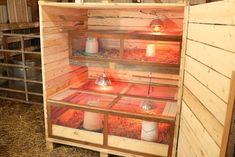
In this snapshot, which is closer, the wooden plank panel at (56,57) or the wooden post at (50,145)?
the wooden plank panel at (56,57)

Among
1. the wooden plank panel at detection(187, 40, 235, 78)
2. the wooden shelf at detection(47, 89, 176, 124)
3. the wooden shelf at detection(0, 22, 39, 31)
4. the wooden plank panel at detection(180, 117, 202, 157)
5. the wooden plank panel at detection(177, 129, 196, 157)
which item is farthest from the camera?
the wooden shelf at detection(0, 22, 39, 31)

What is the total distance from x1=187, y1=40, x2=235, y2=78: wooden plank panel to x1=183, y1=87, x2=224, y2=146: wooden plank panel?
256 mm

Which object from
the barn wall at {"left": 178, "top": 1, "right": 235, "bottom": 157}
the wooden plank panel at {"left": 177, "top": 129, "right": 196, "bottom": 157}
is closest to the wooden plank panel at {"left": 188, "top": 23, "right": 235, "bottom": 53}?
the barn wall at {"left": 178, "top": 1, "right": 235, "bottom": 157}

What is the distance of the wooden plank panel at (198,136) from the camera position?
48.5 inches

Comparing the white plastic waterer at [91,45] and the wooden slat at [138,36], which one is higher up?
the wooden slat at [138,36]

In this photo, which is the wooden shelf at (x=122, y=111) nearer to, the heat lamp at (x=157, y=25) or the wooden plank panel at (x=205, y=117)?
the wooden plank panel at (x=205, y=117)

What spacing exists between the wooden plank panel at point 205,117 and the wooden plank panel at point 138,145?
63 cm

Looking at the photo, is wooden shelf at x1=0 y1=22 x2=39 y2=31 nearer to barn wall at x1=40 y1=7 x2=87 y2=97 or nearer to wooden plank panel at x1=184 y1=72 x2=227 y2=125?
barn wall at x1=40 y1=7 x2=87 y2=97

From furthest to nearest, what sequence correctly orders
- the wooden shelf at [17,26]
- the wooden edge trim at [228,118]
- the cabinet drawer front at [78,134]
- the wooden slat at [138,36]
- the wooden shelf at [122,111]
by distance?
1. the wooden shelf at [17,26]
2. the cabinet drawer front at [78,134]
3. the wooden slat at [138,36]
4. the wooden shelf at [122,111]
5. the wooden edge trim at [228,118]

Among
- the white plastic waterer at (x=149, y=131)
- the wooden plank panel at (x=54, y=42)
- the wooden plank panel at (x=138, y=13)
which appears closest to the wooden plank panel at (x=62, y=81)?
the wooden plank panel at (x=54, y=42)

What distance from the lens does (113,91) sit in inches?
109

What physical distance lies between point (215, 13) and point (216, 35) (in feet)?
0.40

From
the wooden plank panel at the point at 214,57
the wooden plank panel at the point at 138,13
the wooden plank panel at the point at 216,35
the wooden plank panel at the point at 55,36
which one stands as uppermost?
the wooden plank panel at the point at 138,13

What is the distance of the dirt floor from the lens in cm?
259
